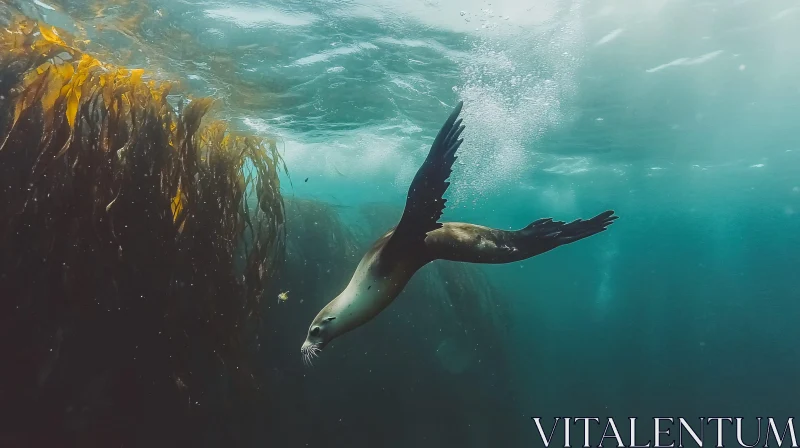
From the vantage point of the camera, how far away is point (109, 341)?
3.73 m

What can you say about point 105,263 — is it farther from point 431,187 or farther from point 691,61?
point 691,61

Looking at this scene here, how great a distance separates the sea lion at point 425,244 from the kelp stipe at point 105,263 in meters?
2.23

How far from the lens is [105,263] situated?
3.75 meters

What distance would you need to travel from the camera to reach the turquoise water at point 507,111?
320 inches

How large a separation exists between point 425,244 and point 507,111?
12439mm

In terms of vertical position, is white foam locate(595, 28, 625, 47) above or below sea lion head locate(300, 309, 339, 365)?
above

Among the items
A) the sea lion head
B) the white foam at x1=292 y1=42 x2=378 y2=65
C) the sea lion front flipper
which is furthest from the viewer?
the white foam at x1=292 y1=42 x2=378 y2=65

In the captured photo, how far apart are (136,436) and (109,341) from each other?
95 cm

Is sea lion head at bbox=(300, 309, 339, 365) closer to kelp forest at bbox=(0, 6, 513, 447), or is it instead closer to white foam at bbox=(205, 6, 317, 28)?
kelp forest at bbox=(0, 6, 513, 447)

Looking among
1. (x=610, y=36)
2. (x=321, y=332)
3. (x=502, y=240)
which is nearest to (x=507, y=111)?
(x=610, y=36)

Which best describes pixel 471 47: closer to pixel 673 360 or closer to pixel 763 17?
pixel 763 17

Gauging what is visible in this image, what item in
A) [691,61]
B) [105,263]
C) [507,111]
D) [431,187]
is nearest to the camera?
[431,187]

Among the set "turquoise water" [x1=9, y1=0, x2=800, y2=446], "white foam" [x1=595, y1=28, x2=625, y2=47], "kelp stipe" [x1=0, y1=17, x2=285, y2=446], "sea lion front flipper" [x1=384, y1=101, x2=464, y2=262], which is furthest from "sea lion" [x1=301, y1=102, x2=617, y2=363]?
"white foam" [x1=595, y1=28, x2=625, y2=47]

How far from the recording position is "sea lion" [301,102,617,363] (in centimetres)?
252
